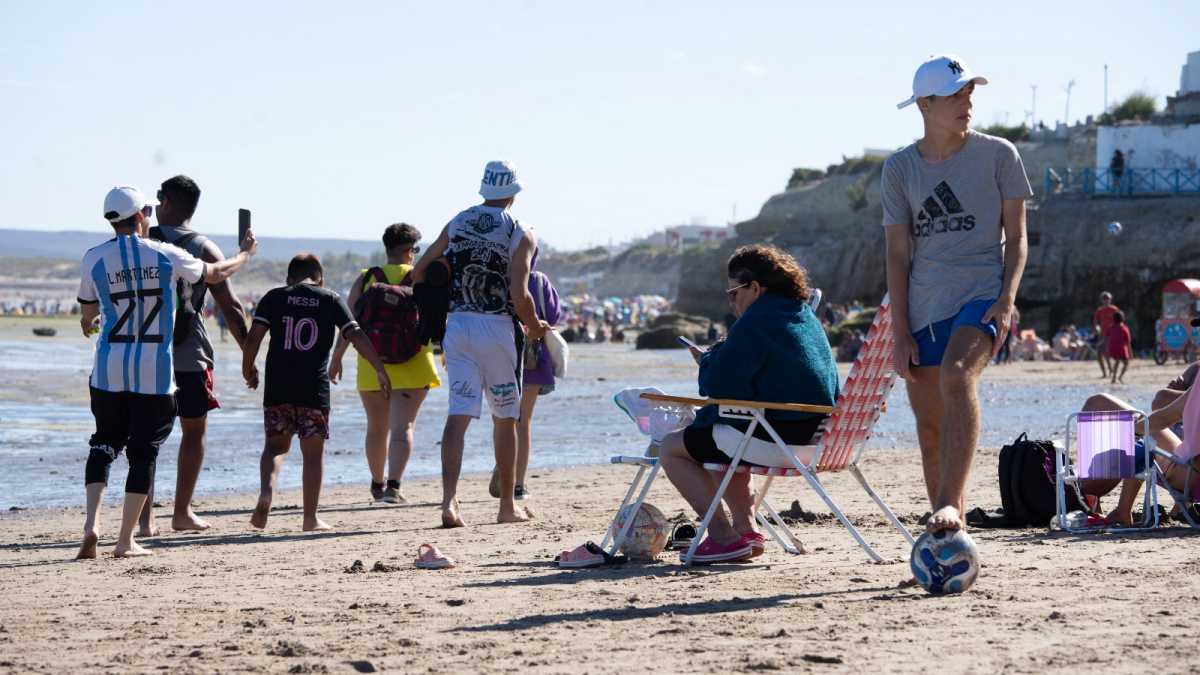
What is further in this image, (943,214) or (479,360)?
(479,360)

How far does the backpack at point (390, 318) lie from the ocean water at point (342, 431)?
1947 millimetres

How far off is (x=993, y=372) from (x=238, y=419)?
1710 cm

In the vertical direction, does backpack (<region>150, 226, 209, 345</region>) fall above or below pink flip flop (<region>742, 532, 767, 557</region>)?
above

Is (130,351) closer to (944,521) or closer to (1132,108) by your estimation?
(944,521)

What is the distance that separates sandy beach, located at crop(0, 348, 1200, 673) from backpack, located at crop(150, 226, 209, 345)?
3.37 feet

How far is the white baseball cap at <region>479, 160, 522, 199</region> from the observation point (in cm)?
819

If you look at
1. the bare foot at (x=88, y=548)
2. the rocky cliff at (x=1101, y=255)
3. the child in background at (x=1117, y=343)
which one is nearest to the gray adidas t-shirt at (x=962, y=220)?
the bare foot at (x=88, y=548)

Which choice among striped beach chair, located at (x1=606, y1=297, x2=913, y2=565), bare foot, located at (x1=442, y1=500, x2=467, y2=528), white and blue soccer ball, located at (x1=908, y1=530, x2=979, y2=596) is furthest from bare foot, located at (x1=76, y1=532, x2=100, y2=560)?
white and blue soccer ball, located at (x1=908, y1=530, x2=979, y2=596)

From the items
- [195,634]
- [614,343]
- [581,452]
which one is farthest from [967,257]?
[614,343]

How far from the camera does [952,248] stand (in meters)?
5.88

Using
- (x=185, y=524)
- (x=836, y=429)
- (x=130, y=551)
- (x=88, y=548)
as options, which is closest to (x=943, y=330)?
(x=836, y=429)

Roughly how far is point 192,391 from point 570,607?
3.37 m

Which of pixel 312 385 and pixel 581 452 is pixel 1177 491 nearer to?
pixel 312 385

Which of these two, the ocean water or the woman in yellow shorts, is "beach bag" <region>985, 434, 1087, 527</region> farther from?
the ocean water
